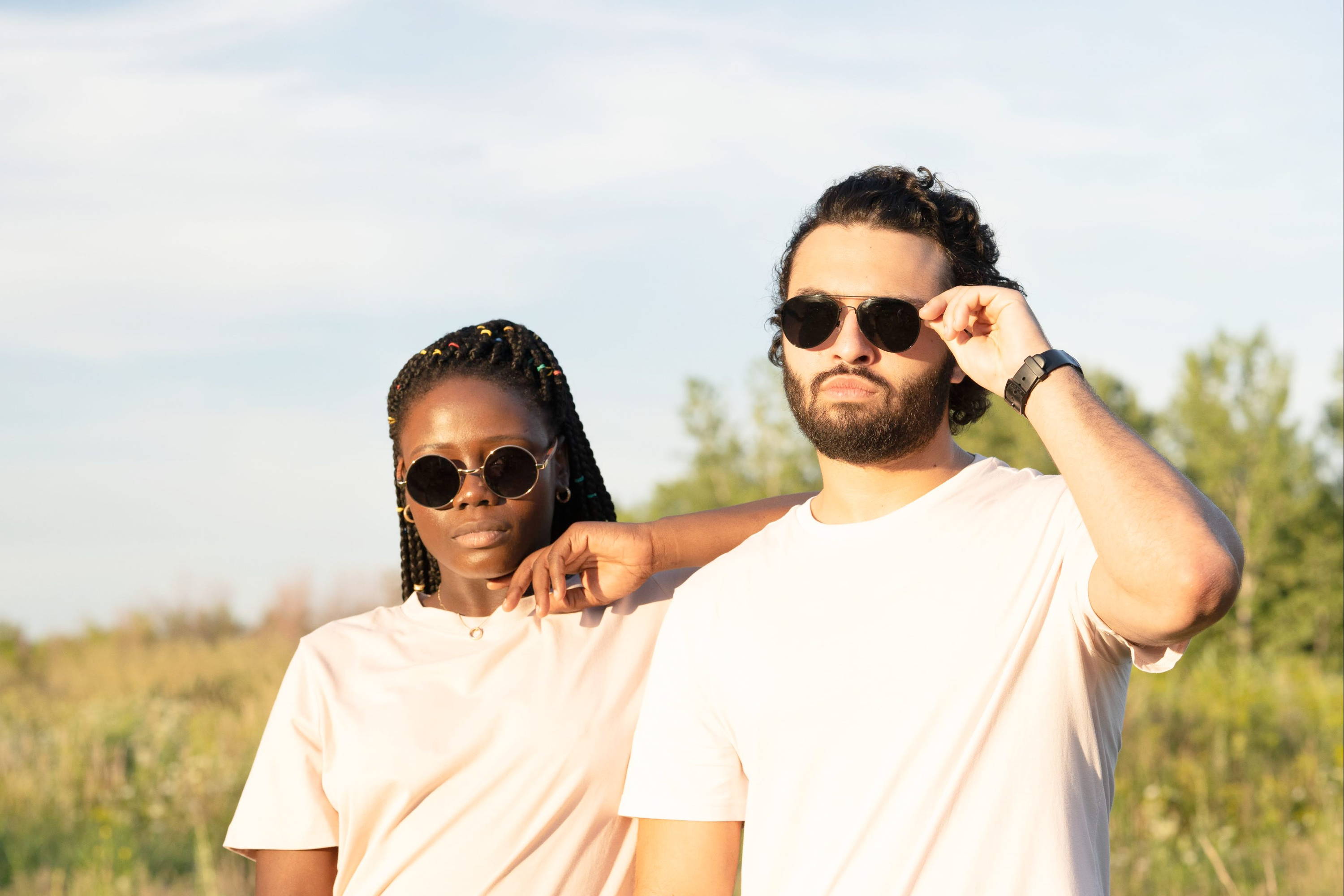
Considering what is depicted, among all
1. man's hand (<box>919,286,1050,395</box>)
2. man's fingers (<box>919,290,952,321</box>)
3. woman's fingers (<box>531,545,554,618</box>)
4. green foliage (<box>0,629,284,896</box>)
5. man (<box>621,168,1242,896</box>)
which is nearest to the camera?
man (<box>621,168,1242,896</box>)

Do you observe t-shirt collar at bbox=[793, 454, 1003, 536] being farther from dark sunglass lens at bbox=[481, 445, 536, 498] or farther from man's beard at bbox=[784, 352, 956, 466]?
dark sunglass lens at bbox=[481, 445, 536, 498]

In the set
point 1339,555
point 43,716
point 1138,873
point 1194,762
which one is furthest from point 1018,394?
point 1339,555

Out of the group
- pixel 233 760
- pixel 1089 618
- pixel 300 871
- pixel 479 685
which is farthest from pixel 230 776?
pixel 1089 618

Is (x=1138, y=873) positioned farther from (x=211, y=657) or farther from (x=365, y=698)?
(x=211, y=657)

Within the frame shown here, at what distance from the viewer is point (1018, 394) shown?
7.29 feet

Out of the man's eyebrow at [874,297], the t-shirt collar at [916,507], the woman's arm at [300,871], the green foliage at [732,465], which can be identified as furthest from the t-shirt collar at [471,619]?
the green foliage at [732,465]

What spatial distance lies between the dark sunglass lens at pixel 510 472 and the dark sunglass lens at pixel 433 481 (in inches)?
2.6

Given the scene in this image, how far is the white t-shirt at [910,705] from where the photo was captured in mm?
A: 2145

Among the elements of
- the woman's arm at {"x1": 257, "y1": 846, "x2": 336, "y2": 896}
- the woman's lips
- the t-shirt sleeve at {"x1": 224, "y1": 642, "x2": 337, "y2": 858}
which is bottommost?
the woman's arm at {"x1": 257, "y1": 846, "x2": 336, "y2": 896}

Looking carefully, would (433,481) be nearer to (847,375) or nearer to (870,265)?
(847,375)

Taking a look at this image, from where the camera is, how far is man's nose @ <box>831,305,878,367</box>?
2512mm

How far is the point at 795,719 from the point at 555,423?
973mm

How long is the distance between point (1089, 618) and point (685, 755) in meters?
0.81

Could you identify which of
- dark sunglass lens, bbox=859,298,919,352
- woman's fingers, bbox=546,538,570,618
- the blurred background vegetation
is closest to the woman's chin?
woman's fingers, bbox=546,538,570,618
